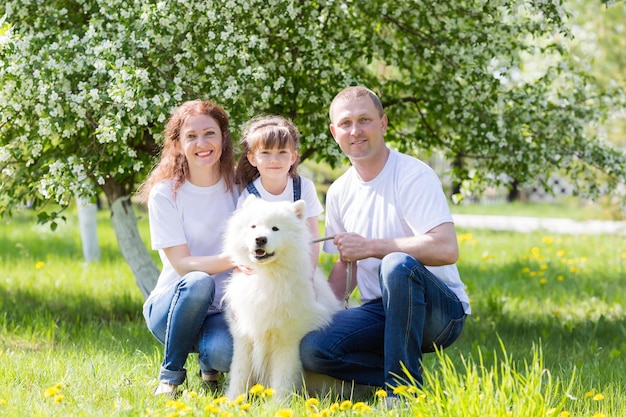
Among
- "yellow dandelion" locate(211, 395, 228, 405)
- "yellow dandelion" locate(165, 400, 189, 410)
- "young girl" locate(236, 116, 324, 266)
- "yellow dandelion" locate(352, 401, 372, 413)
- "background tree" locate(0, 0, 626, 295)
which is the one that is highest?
"background tree" locate(0, 0, 626, 295)

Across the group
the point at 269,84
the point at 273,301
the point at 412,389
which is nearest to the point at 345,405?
the point at 412,389

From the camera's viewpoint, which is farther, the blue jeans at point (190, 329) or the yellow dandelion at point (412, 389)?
the blue jeans at point (190, 329)

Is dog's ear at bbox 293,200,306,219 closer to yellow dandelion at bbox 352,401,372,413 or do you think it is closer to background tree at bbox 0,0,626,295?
yellow dandelion at bbox 352,401,372,413

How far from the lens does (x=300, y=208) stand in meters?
3.71

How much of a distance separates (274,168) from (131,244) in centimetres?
246

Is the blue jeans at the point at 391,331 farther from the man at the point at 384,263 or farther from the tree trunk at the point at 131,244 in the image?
the tree trunk at the point at 131,244

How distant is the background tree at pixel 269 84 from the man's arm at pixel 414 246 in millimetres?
1486

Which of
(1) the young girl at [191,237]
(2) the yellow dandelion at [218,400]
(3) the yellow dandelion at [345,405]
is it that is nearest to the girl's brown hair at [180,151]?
(1) the young girl at [191,237]

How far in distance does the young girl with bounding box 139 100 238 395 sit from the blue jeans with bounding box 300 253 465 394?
537 mm

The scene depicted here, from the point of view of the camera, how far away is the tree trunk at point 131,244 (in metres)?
6.06

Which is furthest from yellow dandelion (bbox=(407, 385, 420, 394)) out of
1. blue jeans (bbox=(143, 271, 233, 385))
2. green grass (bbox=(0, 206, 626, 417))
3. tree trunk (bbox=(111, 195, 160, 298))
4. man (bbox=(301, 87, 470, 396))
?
tree trunk (bbox=(111, 195, 160, 298))

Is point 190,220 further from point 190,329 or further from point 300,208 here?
point 300,208

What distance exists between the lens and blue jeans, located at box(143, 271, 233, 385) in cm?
378

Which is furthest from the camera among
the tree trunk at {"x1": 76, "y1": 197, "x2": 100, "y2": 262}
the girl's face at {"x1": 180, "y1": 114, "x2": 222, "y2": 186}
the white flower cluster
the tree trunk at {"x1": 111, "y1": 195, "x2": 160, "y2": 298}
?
the tree trunk at {"x1": 76, "y1": 197, "x2": 100, "y2": 262}
